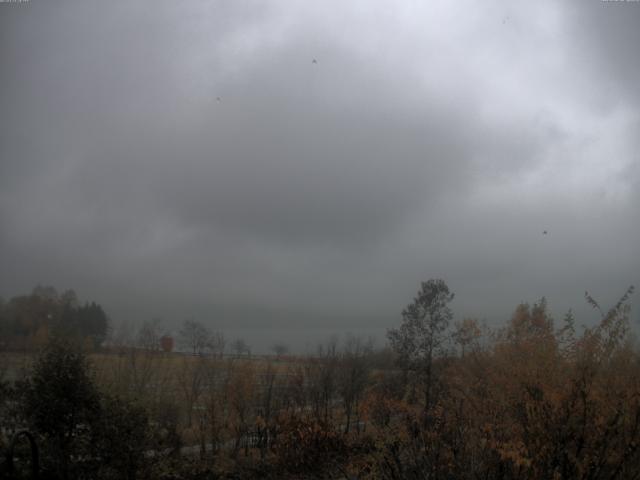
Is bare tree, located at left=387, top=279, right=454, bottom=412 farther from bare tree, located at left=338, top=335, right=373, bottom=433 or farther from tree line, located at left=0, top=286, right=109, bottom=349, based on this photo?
tree line, located at left=0, top=286, right=109, bottom=349

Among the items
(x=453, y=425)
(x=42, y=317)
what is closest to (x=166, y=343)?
(x=42, y=317)

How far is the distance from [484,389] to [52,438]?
27.1 feet

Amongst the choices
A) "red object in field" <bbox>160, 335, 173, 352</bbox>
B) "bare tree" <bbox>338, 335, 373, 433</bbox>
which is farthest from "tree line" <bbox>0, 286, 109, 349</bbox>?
"bare tree" <bbox>338, 335, 373, 433</bbox>

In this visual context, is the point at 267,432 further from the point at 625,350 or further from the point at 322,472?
the point at 625,350

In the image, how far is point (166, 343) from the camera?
23891 mm

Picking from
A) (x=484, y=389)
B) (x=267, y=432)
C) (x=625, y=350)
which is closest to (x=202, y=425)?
(x=267, y=432)

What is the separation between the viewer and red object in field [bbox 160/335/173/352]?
75.0 ft

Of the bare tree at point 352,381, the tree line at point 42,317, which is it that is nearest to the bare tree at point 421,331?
the bare tree at point 352,381

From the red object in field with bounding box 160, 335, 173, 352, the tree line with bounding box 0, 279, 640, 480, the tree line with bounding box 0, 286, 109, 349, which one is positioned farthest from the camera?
the red object in field with bounding box 160, 335, 173, 352

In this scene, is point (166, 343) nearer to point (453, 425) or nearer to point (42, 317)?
point (42, 317)

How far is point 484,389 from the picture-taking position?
400 inches

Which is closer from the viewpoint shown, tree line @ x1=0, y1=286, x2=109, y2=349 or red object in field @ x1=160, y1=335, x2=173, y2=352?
tree line @ x1=0, y1=286, x2=109, y2=349

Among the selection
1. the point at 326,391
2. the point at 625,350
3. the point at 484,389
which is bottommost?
the point at 326,391

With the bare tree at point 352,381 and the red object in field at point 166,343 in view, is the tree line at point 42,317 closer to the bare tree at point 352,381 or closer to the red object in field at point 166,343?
the red object in field at point 166,343
